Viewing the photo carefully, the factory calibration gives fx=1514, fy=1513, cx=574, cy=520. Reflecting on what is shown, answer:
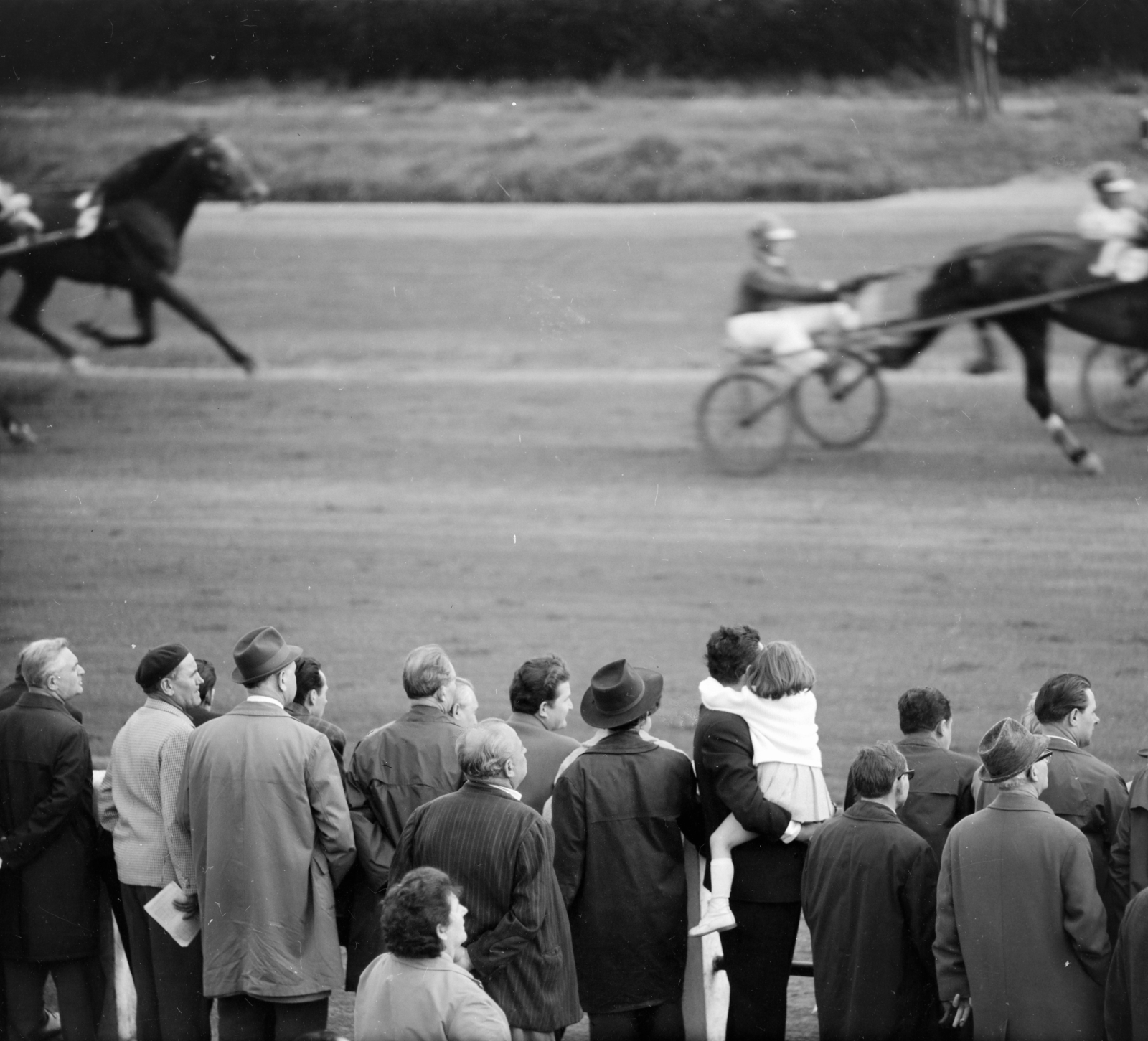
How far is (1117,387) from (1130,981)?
128 inches

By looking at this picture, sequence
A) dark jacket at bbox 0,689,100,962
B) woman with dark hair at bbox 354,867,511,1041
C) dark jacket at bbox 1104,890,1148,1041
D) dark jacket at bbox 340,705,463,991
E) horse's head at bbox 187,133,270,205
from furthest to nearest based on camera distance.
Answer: horse's head at bbox 187,133,270,205
dark jacket at bbox 0,689,100,962
dark jacket at bbox 340,705,463,991
dark jacket at bbox 1104,890,1148,1041
woman with dark hair at bbox 354,867,511,1041

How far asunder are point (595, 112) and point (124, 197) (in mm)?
2132

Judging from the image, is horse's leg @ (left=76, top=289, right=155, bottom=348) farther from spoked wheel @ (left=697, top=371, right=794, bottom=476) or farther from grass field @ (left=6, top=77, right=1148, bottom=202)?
spoked wheel @ (left=697, top=371, right=794, bottom=476)

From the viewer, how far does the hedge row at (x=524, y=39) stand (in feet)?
19.6

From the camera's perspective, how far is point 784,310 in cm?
614

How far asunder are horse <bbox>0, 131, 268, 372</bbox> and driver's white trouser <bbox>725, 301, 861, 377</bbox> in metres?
2.17

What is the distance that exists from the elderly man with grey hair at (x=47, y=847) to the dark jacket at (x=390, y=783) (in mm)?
880

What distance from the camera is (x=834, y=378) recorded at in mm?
6145

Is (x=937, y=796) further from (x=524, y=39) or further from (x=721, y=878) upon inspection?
(x=524, y=39)

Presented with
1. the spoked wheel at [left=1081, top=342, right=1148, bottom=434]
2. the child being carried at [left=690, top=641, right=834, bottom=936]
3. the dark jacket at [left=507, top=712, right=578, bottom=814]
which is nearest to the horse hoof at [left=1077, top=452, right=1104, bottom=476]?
the spoked wheel at [left=1081, top=342, right=1148, bottom=434]

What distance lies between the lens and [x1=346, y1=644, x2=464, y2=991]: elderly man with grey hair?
4.05 metres

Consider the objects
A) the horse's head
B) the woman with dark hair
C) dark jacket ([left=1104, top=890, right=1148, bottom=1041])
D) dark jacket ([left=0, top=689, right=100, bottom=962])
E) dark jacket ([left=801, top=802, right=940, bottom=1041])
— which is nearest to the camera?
the woman with dark hair

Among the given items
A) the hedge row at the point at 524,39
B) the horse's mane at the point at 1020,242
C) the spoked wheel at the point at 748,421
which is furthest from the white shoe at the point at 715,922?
the hedge row at the point at 524,39

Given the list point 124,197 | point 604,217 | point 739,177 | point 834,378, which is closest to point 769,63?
point 739,177
